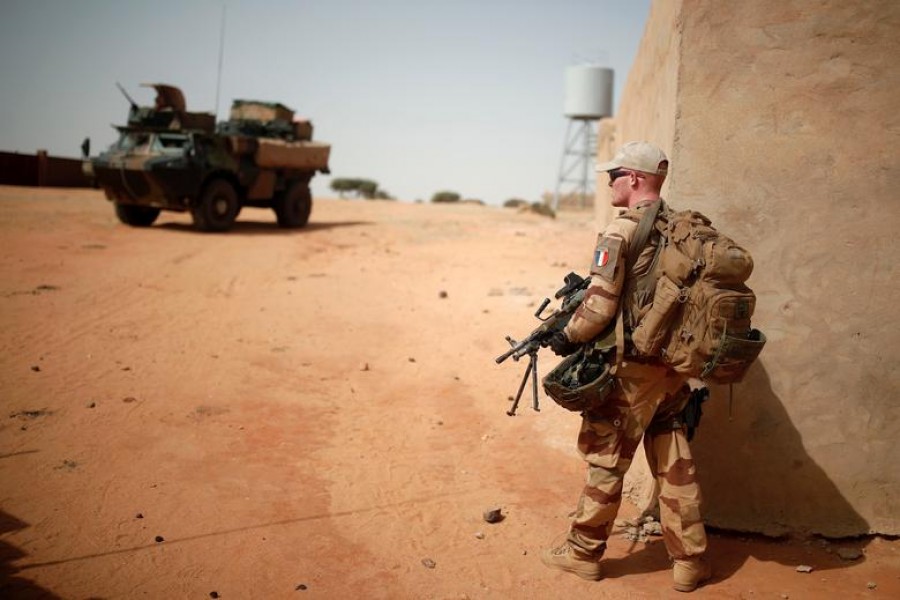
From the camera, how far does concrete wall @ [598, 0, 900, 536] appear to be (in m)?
3.30

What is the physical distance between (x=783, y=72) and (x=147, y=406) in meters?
4.23

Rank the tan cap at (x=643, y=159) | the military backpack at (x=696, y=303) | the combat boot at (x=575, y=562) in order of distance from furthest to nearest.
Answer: the combat boot at (x=575, y=562) < the tan cap at (x=643, y=159) < the military backpack at (x=696, y=303)

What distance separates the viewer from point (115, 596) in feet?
9.10

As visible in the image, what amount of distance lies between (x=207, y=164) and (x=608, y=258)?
10.2m

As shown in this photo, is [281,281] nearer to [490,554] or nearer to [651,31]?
[651,31]

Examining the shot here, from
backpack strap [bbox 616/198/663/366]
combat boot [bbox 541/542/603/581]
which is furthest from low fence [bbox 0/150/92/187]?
backpack strap [bbox 616/198/663/366]

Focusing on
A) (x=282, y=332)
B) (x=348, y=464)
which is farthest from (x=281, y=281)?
(x=348, y=464)

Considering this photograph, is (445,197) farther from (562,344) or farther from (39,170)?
(562,344)


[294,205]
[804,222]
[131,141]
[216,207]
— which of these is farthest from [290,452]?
[294,205]

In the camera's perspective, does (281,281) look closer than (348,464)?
No

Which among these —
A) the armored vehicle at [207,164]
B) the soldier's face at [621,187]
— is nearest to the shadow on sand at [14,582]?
the soldier's face at [621,187]

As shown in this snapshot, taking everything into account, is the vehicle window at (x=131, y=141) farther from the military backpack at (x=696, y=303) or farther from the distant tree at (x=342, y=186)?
the distant tree at (x=342, y=186)

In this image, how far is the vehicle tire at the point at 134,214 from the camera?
12.1 metres

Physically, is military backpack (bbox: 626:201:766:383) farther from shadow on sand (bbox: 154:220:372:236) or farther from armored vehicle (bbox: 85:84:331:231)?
shadow on sand (bbox: 154:220:372:236)
